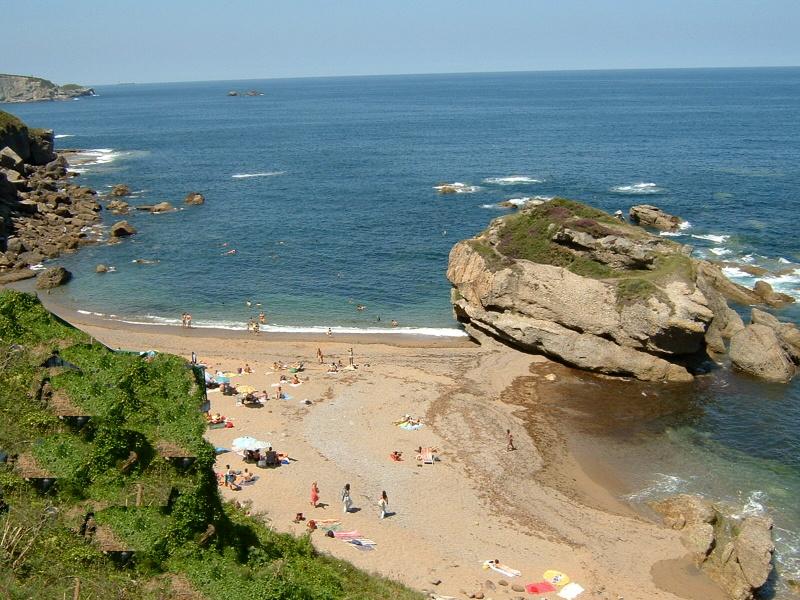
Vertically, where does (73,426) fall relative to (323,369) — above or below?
above

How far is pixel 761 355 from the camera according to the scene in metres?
41.2

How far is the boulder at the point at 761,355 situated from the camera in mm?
41031

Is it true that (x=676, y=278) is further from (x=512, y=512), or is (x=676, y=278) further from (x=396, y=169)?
(x=396, y=169)

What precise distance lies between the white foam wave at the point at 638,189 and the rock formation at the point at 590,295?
4519 cm

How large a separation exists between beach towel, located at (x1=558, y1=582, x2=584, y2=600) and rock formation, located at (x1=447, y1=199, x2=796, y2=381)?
62.7 feet

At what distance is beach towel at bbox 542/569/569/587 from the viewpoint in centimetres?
2462

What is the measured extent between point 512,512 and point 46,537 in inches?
720

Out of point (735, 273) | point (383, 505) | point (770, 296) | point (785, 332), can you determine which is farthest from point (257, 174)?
point (383, 505)

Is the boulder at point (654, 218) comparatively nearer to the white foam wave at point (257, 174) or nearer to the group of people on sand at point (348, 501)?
the group of people on sand at point (348, 501)

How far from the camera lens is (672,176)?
102 m

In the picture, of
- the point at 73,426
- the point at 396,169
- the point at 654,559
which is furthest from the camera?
the point at 396,169

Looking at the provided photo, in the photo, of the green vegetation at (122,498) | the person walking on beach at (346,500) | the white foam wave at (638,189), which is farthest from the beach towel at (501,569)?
the white foam wave at (638,189)

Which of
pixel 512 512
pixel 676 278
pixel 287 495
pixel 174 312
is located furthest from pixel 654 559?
pixel 174 312

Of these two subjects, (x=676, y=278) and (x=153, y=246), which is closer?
(x=676, y=278)
